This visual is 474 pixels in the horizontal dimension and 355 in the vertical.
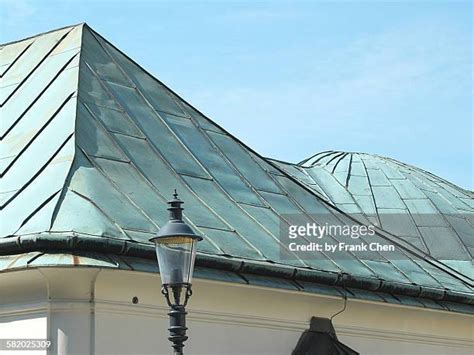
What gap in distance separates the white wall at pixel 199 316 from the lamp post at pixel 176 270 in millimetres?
1391

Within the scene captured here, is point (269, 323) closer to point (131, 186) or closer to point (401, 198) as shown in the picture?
point (131, 186)

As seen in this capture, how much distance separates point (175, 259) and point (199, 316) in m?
2.68

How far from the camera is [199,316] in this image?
13.2 meters

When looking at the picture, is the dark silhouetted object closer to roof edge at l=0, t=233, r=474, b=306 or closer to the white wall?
the white wall

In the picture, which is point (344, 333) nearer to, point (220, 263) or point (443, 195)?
point (220, 263)

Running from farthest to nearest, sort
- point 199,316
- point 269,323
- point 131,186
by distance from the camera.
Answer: point 269,323 < point 131,186 < point 199,316

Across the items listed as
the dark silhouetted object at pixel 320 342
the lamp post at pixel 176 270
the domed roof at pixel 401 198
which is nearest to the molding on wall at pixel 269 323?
the dark silhouetted object at pixel 320 342

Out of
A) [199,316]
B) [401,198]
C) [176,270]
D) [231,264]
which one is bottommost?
[176,270]

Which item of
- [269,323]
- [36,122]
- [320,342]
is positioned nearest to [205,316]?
[269,323]

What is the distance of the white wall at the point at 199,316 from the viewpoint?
1205 centimetres

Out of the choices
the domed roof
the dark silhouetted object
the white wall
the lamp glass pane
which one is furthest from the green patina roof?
the domed roof

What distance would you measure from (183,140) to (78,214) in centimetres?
366

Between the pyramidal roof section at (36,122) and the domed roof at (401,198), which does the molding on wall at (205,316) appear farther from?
the domed roof at (401,198)

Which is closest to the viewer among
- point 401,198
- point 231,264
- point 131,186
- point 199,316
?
point 231,264
